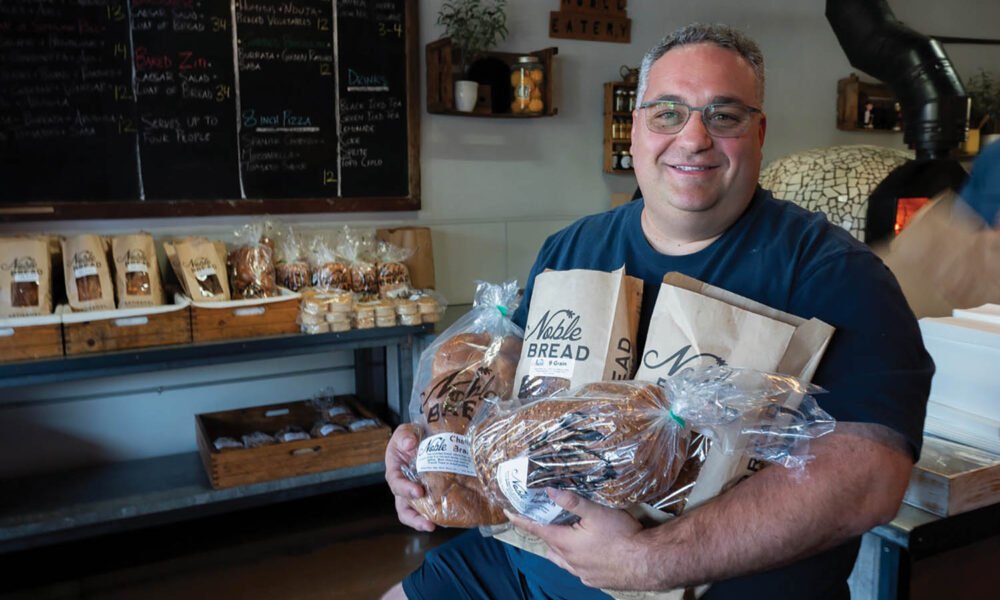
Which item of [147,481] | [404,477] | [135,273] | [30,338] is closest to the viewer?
[404,477]

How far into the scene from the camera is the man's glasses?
3.90 feet

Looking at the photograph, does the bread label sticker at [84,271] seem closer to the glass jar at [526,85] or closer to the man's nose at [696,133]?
the glass jar at [526,85]

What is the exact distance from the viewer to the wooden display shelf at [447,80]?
3.37 m

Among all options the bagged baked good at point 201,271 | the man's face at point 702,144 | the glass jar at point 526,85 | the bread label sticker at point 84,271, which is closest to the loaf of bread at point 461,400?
the man's face at point 702,144

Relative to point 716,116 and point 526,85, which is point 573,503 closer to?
point 716,116

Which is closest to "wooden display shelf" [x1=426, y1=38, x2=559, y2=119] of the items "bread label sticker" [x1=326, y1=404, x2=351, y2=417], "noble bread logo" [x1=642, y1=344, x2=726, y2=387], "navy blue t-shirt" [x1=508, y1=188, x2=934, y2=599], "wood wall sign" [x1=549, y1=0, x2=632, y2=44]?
"wood wall sign" [x1=549, y1=0, x2=632, y2=44]

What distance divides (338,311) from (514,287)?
4.63ft

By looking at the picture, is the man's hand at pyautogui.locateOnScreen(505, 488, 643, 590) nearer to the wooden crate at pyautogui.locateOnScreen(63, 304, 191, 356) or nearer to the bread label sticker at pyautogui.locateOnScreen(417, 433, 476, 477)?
the bread label sticker at pyautogui.locateOnScreen(417, 433, 476, 477)

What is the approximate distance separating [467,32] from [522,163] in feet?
2.27

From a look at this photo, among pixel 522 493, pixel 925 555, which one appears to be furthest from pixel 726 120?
pixel 925 555

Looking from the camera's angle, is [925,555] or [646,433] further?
[925,555]

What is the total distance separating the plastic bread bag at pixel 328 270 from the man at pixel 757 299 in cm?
161

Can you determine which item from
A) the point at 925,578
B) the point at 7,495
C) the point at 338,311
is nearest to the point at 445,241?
the point at 338,311

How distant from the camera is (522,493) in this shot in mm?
964
